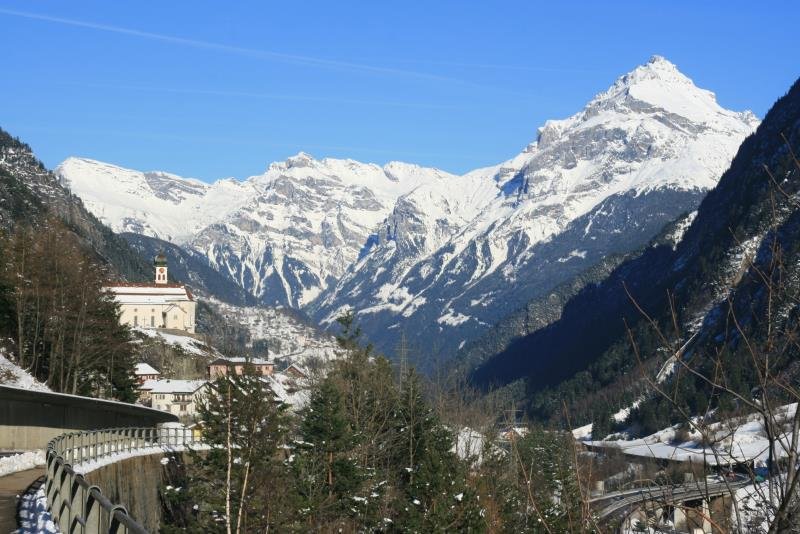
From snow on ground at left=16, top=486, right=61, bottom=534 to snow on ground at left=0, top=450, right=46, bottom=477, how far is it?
7.83 meters

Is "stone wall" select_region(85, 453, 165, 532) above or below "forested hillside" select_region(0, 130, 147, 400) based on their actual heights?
below

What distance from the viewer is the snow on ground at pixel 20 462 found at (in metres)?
35.2

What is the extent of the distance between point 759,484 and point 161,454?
4542cm

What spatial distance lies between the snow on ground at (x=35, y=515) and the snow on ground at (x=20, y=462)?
25.7 feet

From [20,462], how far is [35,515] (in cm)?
1519

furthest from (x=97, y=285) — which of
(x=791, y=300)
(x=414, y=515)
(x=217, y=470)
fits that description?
(x=791, y=300)

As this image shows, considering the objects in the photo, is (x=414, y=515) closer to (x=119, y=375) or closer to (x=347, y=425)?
(x=347, y=425)

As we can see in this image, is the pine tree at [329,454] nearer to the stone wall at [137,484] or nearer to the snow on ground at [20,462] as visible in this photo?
the stone wall at [137,484]

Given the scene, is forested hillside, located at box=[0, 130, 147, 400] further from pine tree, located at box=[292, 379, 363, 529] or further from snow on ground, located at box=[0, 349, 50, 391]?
pine tree, located at box=[292, 379, 363, 529]

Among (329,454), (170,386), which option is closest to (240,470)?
(329,454)

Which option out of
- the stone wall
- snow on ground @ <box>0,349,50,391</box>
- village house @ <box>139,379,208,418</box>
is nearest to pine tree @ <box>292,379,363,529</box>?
the stone wall

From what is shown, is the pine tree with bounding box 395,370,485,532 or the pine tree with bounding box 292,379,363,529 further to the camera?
the pine tree with bounding box 292,379,363,529

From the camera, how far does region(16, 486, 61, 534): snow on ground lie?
1958cm

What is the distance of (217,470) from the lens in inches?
1721
